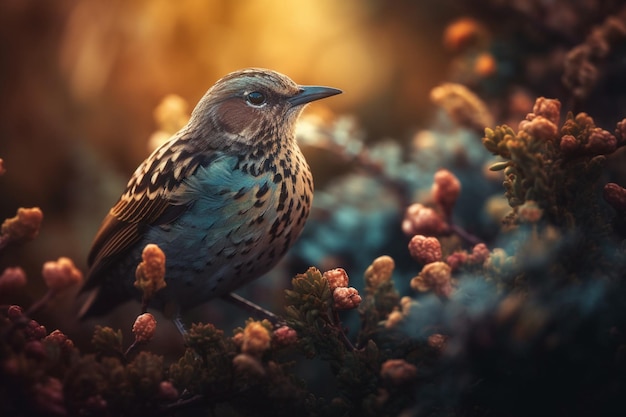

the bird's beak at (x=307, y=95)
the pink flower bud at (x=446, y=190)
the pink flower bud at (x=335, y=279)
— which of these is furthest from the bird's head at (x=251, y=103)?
the pink flower bud at (x=335, y=279)

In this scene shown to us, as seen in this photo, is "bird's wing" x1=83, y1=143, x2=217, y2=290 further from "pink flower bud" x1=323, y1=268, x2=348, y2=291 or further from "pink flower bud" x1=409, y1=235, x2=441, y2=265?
"pink flower bud" x1=409, y1=235, x2=441, y2=265

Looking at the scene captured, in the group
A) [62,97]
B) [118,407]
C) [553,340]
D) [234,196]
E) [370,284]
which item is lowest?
[118,407]

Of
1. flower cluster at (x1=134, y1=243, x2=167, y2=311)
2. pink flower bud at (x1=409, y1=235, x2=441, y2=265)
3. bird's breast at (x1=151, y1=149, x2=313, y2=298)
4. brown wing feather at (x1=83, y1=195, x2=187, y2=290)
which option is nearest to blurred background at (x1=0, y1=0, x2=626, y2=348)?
bird's breast at (x1=151, y1=149, x2=313, y2=298)

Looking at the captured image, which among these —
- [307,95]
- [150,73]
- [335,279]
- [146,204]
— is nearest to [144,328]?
[335,279]

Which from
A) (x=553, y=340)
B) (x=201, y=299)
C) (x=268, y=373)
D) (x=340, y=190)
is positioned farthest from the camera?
(x=340, y=190)

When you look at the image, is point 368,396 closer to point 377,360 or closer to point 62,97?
point 377,360

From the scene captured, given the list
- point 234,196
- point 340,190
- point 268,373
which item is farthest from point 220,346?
point 340,190

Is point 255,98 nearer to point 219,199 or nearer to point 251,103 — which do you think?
point 251,103
